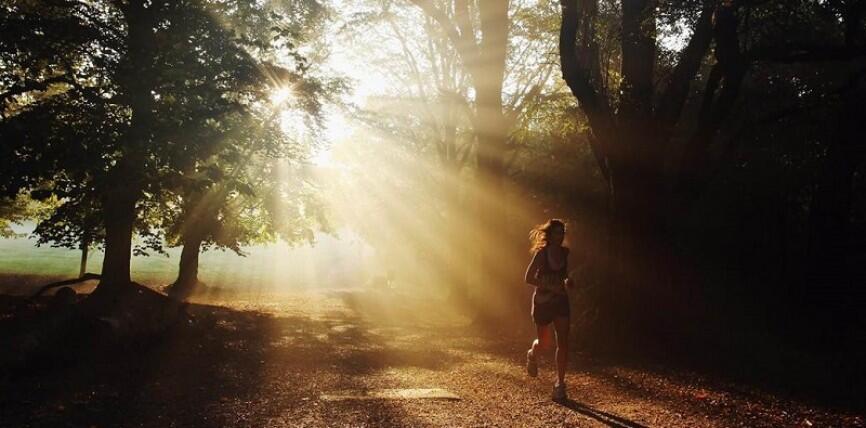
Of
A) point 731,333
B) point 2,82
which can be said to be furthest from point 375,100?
point 731,333

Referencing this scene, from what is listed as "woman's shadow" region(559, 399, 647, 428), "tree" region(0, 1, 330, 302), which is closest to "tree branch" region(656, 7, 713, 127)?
"woman's shadow" region(559, 399, 647, 428)

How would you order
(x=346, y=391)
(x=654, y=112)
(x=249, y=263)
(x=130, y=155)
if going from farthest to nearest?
(x=249, y=263), (x=654, y=112), (x=130, y=155), (x=346, y=391)

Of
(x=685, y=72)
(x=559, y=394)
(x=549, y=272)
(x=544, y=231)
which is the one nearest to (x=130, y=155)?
(x=544, y=231)

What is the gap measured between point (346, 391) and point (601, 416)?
3.07m

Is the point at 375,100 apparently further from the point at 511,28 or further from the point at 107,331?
the point at 107,331

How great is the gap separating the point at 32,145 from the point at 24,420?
20.7ft

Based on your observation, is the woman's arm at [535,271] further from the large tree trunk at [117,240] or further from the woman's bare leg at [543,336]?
the large tree trunk at [117,240]

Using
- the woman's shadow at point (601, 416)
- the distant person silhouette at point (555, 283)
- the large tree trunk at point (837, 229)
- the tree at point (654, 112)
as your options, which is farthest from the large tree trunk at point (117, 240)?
the large tree trunk at point (837, 229)

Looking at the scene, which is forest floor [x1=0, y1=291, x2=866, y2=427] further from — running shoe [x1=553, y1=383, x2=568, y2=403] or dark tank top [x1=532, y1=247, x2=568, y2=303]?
dark tank top [x1=532, y1=247, x2=568, y2=303]

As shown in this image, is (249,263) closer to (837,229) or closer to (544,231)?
(837,229)

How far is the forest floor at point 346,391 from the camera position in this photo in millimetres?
5434

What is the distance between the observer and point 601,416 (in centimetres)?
571

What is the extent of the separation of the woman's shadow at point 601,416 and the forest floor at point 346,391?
0.07 feet

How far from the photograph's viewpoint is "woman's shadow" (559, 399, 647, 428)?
5398mm
